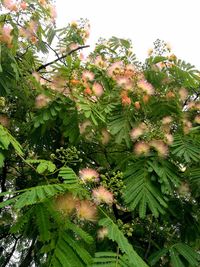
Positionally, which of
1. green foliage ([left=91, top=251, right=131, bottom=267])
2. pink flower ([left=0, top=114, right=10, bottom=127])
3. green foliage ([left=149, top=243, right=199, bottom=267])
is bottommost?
green foliage ([left=91, top=251, right=131, bottom=267])

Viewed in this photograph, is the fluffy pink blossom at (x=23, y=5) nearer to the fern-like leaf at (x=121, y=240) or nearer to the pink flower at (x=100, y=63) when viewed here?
the pink flower at (x=100, y=63)

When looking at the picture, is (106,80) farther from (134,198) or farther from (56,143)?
(134,198)

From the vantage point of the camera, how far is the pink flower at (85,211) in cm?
261

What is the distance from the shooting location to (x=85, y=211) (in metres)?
2.62

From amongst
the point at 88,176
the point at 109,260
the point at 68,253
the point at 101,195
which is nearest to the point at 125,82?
the point at 88,176

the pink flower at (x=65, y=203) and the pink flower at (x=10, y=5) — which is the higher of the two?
the pink flower at (x=10, y=5)

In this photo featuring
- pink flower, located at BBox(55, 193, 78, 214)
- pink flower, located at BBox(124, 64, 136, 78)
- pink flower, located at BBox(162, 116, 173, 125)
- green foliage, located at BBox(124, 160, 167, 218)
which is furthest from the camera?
pink flower, located at BBox(124, 64, 136, 78)

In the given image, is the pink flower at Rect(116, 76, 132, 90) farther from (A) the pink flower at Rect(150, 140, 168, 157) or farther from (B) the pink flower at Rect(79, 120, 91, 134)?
(A) the pink flower at Rect(150, 140, 168, 157)

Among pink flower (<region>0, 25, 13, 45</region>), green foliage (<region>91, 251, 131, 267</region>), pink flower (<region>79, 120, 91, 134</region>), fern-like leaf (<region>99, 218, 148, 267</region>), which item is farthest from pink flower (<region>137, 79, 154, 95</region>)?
green foliage (<region>91, 251, 131, 267</region>)

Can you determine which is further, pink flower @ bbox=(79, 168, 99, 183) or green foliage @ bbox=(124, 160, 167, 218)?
green foliage @ bbox=(124, 160, 167, 218)

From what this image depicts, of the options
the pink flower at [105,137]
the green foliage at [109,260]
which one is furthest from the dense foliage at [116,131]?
the green foliage at [109,260]

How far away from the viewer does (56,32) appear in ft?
19.7

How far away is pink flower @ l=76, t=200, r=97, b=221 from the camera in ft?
8.55

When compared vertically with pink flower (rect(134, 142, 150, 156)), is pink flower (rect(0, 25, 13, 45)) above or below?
above
